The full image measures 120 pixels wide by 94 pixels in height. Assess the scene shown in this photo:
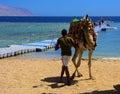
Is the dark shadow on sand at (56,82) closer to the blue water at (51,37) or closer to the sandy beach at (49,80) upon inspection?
the sandy beach at (49,80)

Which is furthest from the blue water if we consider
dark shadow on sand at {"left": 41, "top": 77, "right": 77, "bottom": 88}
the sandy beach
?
dark shadow on sand at {"left": 41, "top": 77, "right": 77, "bottom": 88}

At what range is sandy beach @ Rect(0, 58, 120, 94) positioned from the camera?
31.1ft

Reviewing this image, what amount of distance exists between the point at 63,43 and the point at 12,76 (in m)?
2.38

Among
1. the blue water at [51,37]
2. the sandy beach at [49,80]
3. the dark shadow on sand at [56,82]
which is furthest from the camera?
the blue water at [51,37]

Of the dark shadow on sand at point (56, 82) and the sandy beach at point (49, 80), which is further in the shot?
the dark shadow on sand at point (56, 82)

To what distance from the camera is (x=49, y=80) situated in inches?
429

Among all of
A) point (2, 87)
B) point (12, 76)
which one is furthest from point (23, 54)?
point (2, 87)

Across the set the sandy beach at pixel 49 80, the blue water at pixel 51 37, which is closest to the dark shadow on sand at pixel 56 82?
the sandy beach at pixel 49 80

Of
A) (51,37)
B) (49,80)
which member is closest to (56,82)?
(49,80)

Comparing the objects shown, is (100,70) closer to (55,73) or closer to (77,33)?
(55,73)

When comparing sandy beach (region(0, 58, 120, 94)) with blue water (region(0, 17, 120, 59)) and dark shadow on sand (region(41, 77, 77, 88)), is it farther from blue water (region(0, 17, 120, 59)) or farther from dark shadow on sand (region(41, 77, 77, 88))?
blue water (region(0, 17, 120, 59))

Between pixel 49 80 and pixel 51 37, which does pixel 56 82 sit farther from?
pixel 51 37

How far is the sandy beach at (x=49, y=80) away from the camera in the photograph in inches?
374

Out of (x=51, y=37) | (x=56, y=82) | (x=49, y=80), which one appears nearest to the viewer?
(x=56, y=82)
